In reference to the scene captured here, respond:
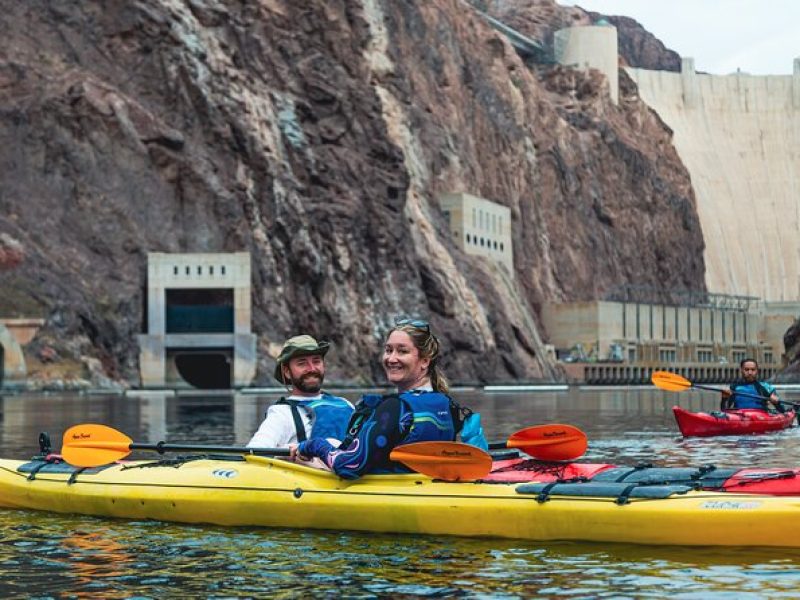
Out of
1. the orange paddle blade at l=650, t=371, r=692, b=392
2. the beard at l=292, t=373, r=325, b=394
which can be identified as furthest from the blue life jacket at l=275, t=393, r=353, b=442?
the orange paddle blade at l=650, t=371, r=692, b=392

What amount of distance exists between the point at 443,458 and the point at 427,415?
1.49ft

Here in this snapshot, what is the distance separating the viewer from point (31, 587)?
43.5 ft

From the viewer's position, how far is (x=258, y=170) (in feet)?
338

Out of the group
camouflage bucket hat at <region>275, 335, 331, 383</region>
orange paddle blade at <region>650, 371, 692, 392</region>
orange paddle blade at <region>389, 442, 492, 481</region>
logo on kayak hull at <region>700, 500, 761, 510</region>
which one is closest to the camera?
logo on kayak hull at <region>700, 500, 761, 510</region>

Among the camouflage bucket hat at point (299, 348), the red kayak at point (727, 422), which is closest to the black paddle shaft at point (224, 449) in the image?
the camouflage bucket hat at point (299, 348)

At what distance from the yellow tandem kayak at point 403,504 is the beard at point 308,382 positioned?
0.82 metres

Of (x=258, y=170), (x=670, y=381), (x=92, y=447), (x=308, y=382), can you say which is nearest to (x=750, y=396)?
(x=670, y=381)

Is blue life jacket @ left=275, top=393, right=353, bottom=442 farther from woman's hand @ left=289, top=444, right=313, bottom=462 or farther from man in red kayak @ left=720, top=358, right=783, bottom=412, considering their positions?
man in red kayak @ left=720, top=358, right=783, bottom=412

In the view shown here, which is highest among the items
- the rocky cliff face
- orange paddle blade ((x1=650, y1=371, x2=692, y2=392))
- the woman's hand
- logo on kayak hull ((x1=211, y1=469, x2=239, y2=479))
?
the rocky cliff face

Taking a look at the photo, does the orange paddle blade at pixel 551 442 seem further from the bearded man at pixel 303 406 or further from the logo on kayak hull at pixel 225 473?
the logo on kayak hull at pixel 225 473

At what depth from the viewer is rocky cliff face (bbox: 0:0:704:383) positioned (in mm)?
93125

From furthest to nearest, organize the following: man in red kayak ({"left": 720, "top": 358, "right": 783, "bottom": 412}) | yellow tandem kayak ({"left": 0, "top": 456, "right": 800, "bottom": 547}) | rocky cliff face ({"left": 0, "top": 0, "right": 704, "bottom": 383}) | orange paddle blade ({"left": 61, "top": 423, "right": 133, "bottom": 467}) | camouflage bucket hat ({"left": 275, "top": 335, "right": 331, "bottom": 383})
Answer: rocky cliff face ({"left": 0, "top": 0, "right": 704, "bottom": 383}) < man in red kayak ({"left": 720, "top": 358, "right": 783, "bottom": 412}) < orange paddle blade ({"left": 61, "top": 423, "right": 133, "bottom": 467}) < camouflage bucket hat ({"left": 275, "top": 335, "right": 331, "bottom": 383}) < yellow tandem kayak ({"left": 0, "top": 456, "right": 800, "bottom": 547})

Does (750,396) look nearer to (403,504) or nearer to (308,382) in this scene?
(308,382)

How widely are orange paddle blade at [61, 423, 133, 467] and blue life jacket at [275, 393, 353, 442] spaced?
114 inches
